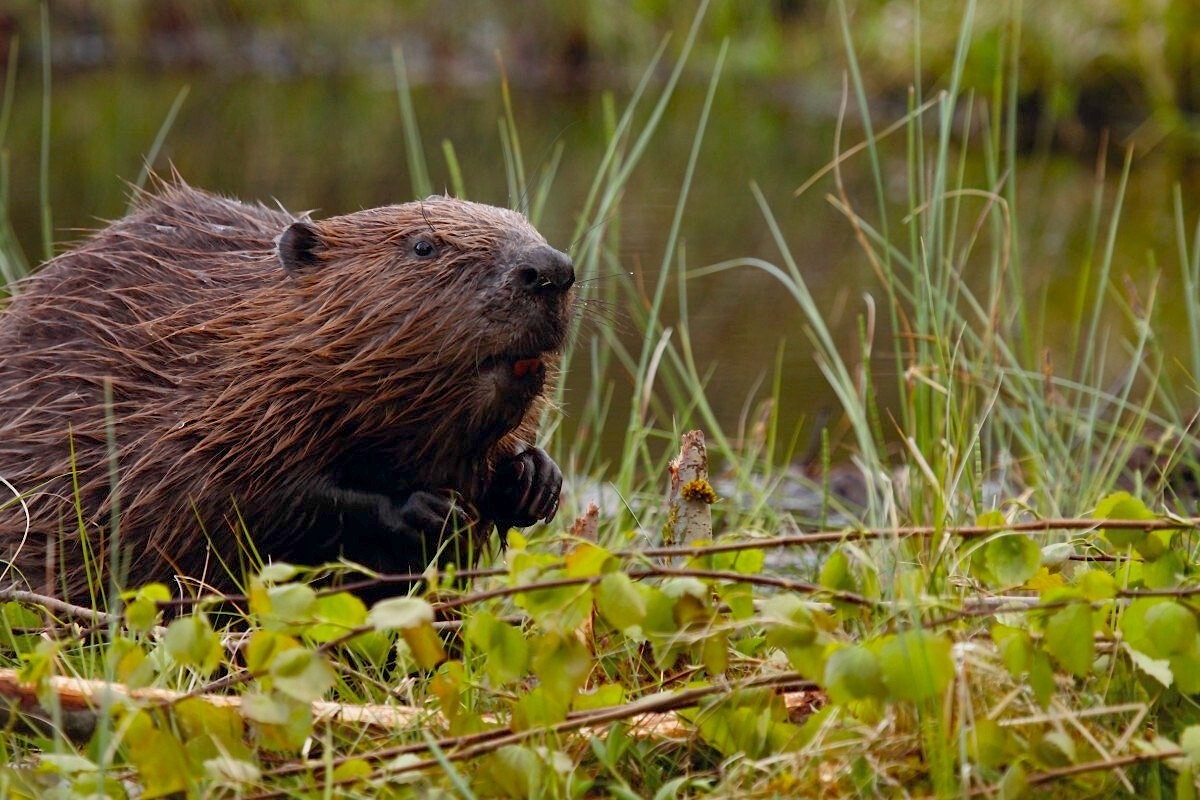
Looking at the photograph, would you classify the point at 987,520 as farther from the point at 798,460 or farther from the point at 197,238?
the point at 798,460

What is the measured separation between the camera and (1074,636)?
1.64 metres

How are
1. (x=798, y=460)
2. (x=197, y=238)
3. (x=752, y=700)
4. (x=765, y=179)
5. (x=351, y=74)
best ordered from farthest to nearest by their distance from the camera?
1. (x=351, y=74)
2. (x=765, y=179)
3. (x=798, y=460)
4. (x=197, y=238)
5. (x=752, y=700)

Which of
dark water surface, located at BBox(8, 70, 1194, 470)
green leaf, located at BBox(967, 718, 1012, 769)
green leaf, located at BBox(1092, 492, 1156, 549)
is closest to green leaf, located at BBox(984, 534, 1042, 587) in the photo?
green leaf, located at BBox(1092, 492, 1156, 549)

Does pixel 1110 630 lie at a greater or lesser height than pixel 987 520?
lesser

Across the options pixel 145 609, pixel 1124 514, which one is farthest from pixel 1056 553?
pixel 145 609

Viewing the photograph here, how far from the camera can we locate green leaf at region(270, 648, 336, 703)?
1576 millimetres

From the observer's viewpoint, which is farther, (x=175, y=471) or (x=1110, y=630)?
(x=175, y=471)

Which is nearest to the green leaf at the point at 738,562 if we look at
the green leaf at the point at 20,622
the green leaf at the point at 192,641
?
the green leaf at the point at 192,641

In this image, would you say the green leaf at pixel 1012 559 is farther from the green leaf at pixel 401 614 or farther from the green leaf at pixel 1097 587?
the green leaf at pixel 401 614

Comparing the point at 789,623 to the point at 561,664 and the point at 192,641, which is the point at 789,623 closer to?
the point at 561,664

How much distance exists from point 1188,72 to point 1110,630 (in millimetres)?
9501

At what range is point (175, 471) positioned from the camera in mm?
2504

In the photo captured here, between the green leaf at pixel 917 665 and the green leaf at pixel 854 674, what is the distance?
0.01 metres

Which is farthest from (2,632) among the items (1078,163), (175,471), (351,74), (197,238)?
(351,74)
